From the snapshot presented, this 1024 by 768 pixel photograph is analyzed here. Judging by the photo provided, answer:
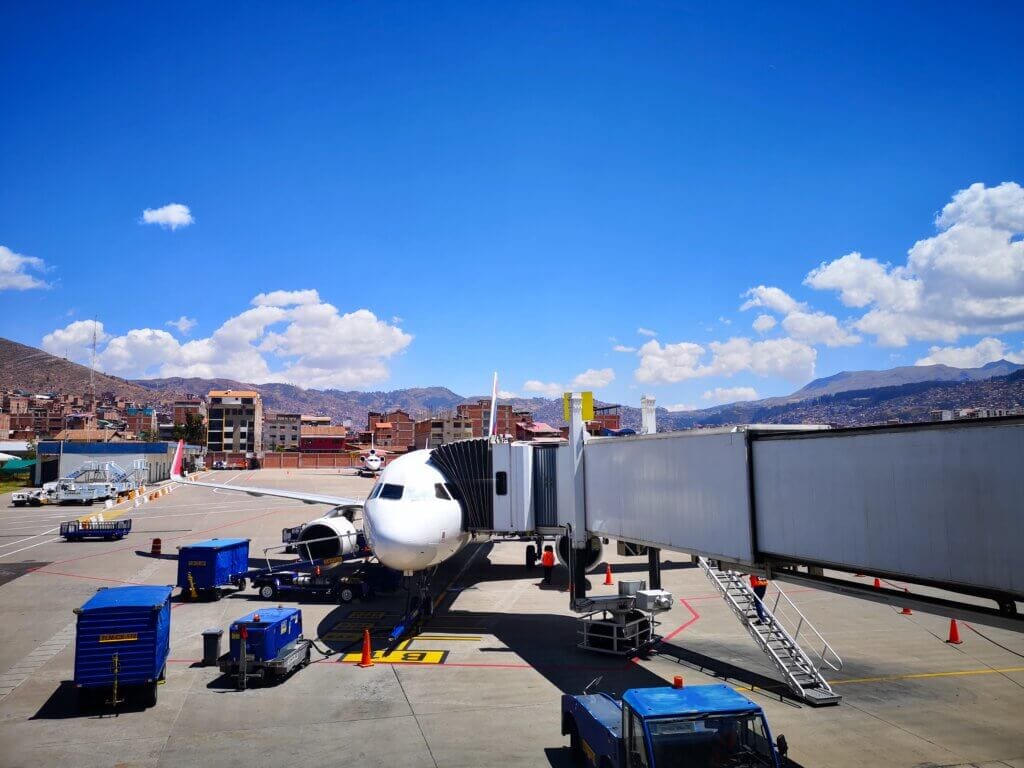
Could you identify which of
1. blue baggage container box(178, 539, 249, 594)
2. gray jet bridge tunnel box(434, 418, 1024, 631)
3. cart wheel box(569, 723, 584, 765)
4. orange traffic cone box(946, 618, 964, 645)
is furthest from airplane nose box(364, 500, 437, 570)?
orange traffic cone box(946, 618, 964, 645)

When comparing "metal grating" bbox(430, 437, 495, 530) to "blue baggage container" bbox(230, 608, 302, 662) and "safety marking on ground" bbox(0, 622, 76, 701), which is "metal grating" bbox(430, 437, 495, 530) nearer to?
"blue baggage container" bbox(230, 608, 302, 662)

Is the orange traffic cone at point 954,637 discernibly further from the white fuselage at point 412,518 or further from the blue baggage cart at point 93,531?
the blue baggage cart at point 93,531

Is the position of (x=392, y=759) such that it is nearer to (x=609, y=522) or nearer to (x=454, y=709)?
(x=454, y=709)

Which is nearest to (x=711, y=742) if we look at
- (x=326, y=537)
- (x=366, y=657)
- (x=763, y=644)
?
(x=763, y=644)

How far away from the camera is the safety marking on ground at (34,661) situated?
17.9 metres

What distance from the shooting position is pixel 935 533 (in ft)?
33.2

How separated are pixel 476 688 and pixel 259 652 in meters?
5.92

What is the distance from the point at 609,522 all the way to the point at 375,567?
1485 cm

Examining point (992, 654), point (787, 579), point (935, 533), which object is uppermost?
point (935, 533)

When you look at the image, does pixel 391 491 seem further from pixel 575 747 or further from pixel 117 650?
pixel 575 747

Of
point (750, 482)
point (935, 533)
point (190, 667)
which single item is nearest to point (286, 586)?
point (190, 667)

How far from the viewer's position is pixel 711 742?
33.5 ft

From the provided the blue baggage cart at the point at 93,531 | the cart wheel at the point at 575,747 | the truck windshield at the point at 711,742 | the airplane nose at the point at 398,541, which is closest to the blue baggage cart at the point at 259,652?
the airplane nose at the point at 398,541

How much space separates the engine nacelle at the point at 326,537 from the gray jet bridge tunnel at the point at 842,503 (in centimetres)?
1545
